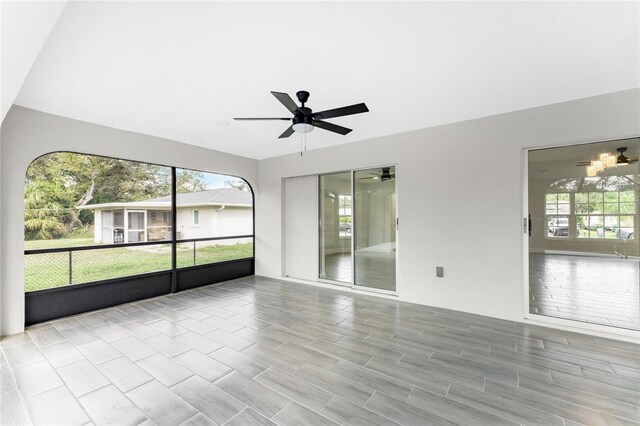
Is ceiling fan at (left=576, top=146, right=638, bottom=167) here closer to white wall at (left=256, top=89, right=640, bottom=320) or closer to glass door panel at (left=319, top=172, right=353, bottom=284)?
white wall at (left=256, top=89, right=640, bottom=320)

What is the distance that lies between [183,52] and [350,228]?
12.0ft

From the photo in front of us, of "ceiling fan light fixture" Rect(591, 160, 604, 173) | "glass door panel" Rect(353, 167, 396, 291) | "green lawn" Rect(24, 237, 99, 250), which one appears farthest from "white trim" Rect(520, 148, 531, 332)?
"green lawn" Rect(24, 237, 99, 250)

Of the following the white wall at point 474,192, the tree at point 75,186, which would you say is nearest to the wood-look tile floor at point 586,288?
the white wall at point 474,192

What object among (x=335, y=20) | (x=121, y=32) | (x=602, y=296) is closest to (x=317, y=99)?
(x=335, y=20)

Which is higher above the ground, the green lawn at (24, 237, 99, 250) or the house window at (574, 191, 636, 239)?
the house window at (574, 191, 636, 239)

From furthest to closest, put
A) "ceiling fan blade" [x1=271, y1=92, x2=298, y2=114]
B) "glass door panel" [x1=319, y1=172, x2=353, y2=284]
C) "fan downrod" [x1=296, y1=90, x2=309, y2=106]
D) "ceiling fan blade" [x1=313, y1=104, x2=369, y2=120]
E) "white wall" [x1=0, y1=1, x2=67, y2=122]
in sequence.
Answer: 1. "glass door panel" [x1=319, y1=172, x2=353, y2=284]
2. "fan downrod" [x1=296, y1=90, x2=309, y2=106]
3. "ceiling fan blade" [x1=313, y1=104, x2=369, y2=120]
4. "ceiling fan blade" [x1=271, y1=92, x2=298, y2=114]
5. "white wall" [x1=0, y1=1, x2=67, y2=122]

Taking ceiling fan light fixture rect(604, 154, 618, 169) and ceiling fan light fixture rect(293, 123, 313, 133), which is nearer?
ceiling fan light fixture rect(293, 123, 313, 133)

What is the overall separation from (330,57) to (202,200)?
412 centimetres

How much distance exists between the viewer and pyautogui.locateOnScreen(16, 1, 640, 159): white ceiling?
1830 millimetres

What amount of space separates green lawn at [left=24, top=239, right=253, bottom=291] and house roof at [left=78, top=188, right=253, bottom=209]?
713mm

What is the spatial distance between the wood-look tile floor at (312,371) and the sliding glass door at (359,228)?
1205mm

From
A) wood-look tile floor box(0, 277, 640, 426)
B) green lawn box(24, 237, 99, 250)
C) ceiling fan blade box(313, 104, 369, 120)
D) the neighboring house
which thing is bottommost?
wood-look tile floor box(0, 277, 640, 426)

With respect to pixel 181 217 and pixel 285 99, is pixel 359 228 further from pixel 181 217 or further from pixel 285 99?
pixel 181 217

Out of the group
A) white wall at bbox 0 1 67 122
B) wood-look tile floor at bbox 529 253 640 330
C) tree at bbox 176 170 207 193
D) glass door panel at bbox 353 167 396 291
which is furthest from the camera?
tree at bbox 176 170 207 193
